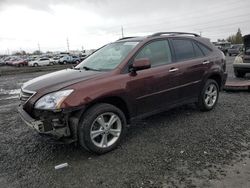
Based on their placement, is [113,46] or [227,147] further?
[113,46]

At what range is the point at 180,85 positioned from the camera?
494 centimetres

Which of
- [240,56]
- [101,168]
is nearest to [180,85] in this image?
[101,168]

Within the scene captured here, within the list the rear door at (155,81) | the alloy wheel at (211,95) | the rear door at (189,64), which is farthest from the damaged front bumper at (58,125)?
the alloy wheel at (211,95)

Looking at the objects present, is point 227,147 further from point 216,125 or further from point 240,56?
point 240,56

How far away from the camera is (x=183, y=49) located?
17.1ft

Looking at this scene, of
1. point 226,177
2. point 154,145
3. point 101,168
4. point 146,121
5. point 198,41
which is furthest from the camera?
point 198,41

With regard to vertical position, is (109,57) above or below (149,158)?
above

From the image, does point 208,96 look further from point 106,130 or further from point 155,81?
point 106,130

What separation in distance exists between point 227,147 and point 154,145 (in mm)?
1138

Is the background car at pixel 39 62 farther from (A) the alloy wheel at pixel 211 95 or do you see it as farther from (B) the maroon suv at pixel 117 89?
(A) the alloy wheel at pixel 211 95

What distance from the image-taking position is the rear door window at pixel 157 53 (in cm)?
448

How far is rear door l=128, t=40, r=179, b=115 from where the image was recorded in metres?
4.22

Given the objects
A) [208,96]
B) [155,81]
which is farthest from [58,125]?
[208,96]

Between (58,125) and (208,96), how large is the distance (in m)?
3.71
